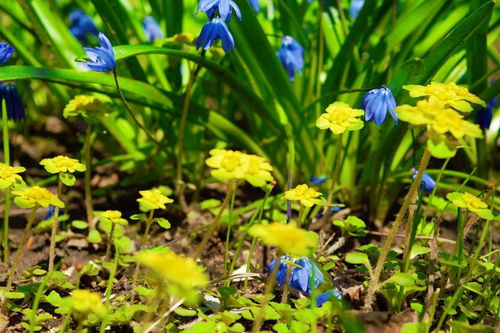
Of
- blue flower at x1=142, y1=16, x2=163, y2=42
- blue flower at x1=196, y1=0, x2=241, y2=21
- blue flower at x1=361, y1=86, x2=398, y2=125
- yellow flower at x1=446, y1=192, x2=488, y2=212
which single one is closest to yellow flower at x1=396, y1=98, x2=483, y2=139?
yellow flower at x1=446, y1=192, x2=488, y2=212

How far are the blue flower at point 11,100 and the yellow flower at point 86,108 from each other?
30 centimetres

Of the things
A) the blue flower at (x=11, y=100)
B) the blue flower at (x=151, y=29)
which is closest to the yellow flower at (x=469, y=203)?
the blue flower at (x=11, y=100)

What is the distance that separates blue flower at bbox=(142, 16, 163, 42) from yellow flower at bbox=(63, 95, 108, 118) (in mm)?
1126

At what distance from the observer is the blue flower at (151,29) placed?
3180 millimetres

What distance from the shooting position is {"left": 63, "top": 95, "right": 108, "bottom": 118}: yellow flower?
6.92 feet

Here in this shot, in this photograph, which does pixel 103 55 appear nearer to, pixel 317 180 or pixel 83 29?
pixel 317 180

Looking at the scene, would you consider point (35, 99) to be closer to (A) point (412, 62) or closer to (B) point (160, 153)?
(B) point (160, 153)

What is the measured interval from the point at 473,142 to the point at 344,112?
1201 millimetres

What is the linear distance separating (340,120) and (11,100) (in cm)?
136

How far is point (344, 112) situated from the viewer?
163 cm

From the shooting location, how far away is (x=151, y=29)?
3.20 m

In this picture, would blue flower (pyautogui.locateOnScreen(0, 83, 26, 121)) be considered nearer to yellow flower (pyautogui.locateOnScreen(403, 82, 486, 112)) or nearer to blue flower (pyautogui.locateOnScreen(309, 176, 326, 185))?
blue flower (pyautogui.locateOnScreen(309, 176, 326, 185))

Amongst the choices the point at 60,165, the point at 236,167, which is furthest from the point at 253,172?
the point at 60,165

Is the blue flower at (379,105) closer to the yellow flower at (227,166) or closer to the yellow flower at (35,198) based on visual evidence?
the yellow flower at (227,166)
